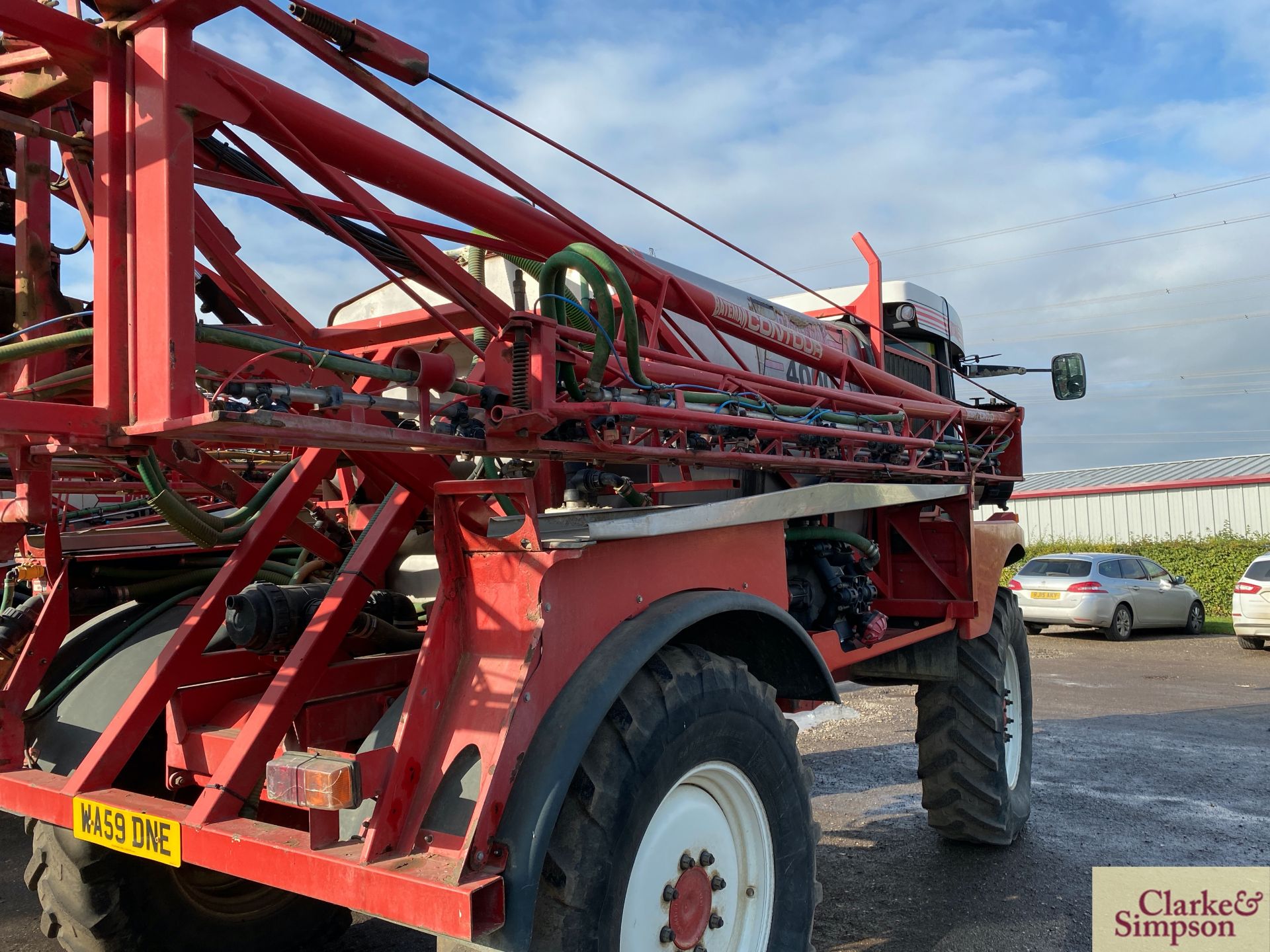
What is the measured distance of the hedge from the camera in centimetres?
2006

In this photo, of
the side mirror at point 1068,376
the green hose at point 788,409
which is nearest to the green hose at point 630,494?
the green hose at point 788,409

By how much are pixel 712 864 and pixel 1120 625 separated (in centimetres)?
1606

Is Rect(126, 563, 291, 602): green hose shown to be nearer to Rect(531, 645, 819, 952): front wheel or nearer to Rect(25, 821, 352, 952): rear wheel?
Rect(25, 821, 352, 952): rear wheel

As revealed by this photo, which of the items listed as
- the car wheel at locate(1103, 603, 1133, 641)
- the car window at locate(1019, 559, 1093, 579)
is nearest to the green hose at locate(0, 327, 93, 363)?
the car window at locate(1019, 559, 1093, 579)

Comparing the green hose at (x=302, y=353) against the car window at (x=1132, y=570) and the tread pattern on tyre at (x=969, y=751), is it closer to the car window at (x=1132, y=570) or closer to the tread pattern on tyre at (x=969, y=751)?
the tread pattern on tyre at (x=969, y=751)

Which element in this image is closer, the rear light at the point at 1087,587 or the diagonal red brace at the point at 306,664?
the diagonal red brace at the point at 306,664

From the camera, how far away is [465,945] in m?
2.32

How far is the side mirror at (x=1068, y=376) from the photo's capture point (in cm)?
637

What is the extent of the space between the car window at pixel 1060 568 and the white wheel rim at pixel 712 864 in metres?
15.3

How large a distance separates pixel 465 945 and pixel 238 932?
179 centimetres

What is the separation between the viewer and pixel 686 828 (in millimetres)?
2727

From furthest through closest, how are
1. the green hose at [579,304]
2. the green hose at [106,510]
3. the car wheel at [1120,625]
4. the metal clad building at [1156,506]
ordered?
the metal clad building at [1156,506]
the car wheel at [1120,625]
the green hose at [106,510]
the green hose at [579,304]

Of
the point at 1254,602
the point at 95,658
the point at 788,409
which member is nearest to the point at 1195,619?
the point at 1254,602

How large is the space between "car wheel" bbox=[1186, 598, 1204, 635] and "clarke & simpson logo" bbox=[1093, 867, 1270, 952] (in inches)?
620
